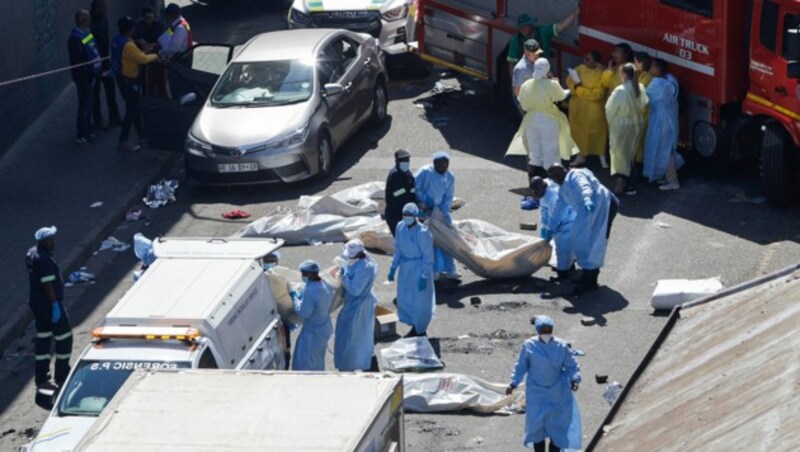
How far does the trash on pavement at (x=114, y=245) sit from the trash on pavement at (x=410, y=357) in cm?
464

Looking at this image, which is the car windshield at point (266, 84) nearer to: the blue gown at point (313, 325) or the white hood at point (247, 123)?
the white hood at point (247, 123)

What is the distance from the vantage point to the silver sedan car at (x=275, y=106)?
19203 millimetres

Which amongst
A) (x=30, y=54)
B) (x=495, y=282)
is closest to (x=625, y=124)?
(x=495, y=282)

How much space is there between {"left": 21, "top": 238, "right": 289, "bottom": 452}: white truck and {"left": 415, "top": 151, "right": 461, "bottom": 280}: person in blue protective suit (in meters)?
3.05

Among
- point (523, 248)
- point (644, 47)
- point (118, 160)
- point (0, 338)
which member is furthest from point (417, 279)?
point (118, 160)

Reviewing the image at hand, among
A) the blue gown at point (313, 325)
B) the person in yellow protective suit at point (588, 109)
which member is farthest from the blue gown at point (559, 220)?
the blue gown at point (313, 325)

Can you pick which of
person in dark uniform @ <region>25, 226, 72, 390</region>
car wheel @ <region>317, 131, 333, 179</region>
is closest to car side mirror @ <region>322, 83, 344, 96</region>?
car wheel @ <region>317, 131, 333, 179</region>

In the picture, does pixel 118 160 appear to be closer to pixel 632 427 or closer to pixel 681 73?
pixel 681 73

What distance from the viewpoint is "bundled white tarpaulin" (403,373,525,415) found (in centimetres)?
1351

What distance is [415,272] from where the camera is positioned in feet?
48.8

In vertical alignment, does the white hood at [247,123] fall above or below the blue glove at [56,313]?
below

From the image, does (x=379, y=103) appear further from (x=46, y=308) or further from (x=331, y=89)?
(x=46, y=308)

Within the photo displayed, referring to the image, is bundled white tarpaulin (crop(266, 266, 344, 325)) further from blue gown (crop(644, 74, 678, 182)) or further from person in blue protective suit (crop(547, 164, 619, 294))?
blue gown (crop(644, 74, 678, 182))

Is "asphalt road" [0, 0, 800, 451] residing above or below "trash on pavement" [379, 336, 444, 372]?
below
